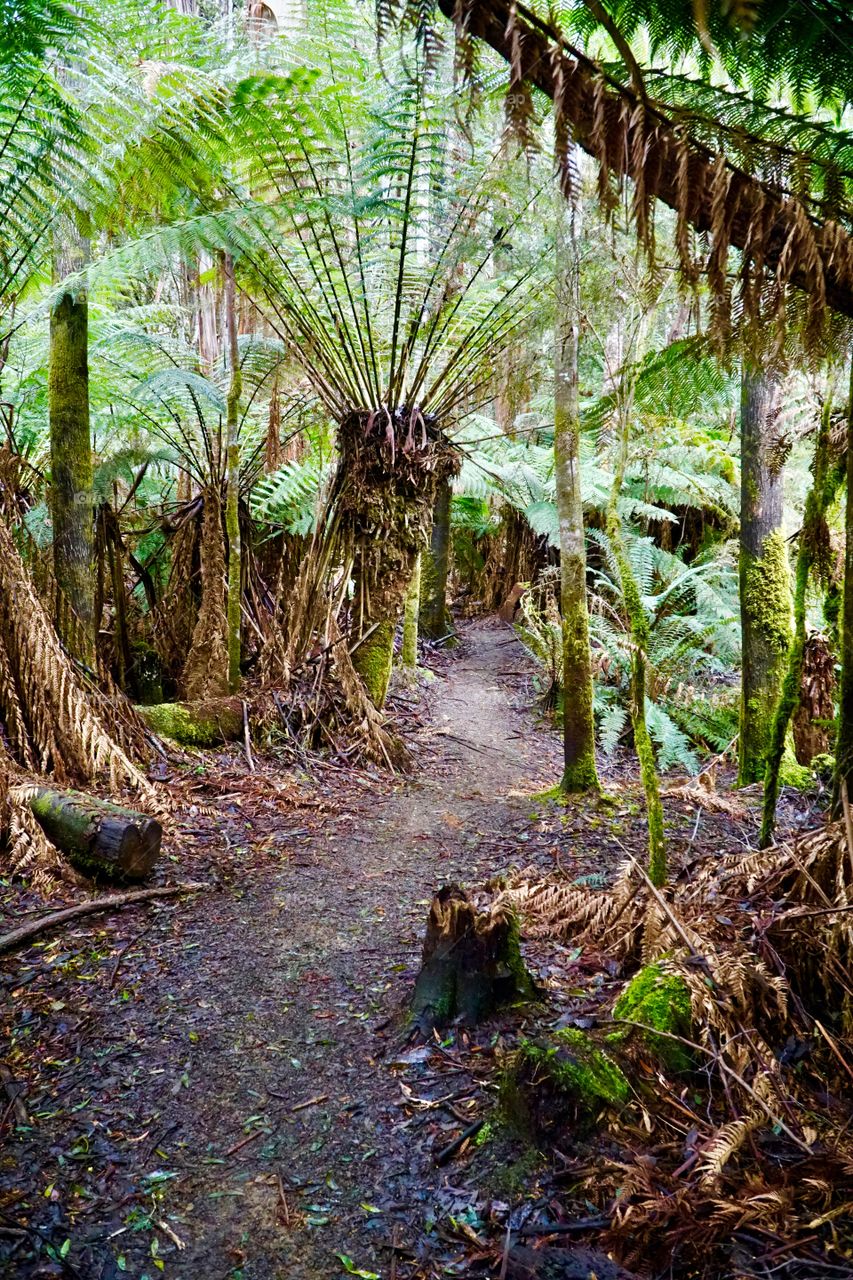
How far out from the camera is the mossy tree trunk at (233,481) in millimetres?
5194

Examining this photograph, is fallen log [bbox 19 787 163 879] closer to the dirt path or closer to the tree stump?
the dirt path

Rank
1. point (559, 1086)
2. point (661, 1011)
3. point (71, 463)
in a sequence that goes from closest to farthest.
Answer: point (559, 1086)
point (661, 1011)
point (71, 463)

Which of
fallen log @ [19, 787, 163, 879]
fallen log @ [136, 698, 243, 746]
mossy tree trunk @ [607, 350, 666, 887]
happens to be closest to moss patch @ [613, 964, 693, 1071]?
mossy tree trunk @ [607, 350, 666, 887]

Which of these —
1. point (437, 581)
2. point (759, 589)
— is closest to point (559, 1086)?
point (759, 589)

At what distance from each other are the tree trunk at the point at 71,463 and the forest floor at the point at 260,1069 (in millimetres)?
1275

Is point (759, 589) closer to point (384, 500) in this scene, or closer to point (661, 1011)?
point (384, 500)

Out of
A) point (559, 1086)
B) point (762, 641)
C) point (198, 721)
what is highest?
point (762, 641)

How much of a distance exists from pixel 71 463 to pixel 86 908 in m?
2.53

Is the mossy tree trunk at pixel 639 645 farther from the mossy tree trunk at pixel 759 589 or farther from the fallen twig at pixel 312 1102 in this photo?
the mossy tree trunk at pixel 759 589

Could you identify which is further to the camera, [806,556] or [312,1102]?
[806,556]

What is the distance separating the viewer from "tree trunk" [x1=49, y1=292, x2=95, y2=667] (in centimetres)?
441

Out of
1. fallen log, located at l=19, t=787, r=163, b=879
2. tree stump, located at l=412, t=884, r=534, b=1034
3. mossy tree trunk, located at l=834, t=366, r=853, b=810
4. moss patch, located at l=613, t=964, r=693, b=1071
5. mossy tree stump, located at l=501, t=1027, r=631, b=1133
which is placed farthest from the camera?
fallen log, located at l=19, t=787, r=163, b=879

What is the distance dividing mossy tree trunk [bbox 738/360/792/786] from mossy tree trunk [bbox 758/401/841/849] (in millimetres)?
2191

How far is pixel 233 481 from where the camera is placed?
18.0ft
